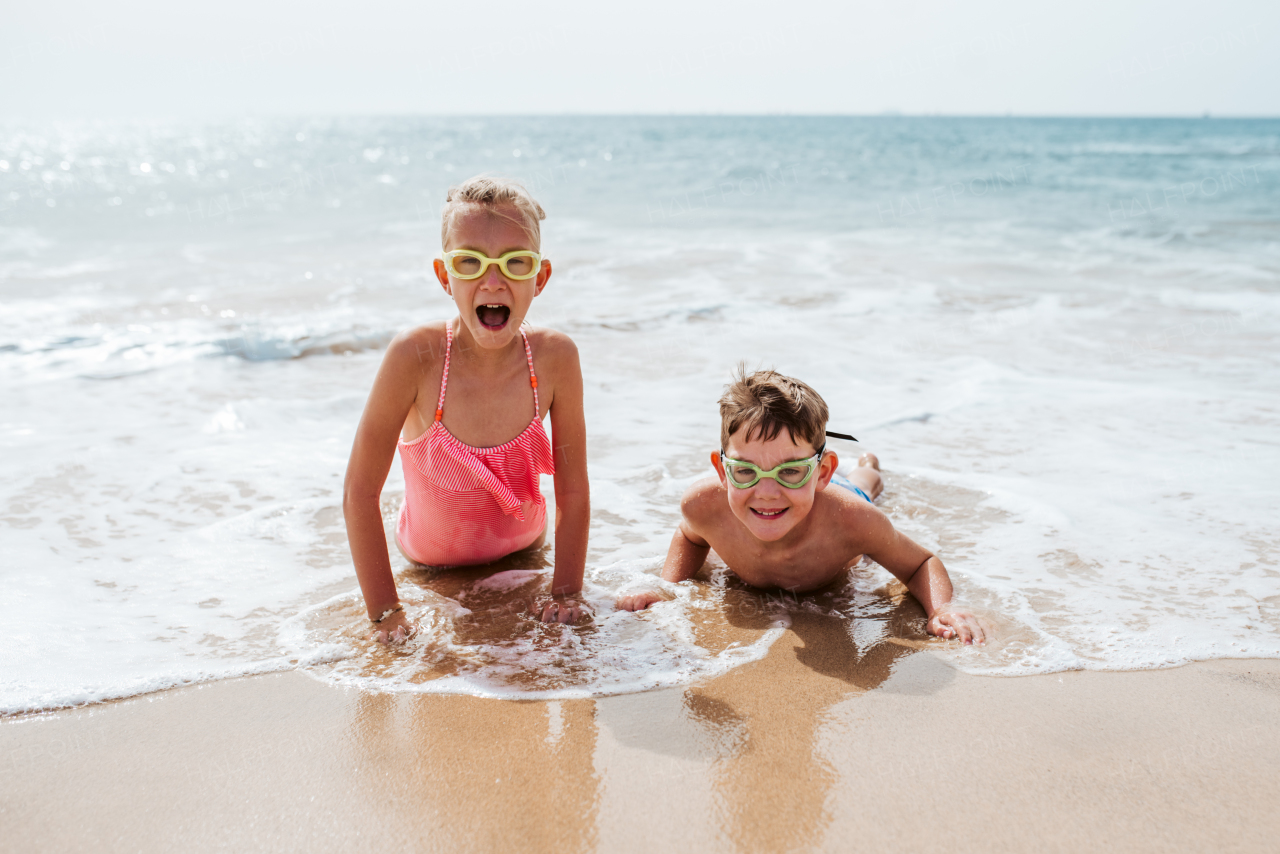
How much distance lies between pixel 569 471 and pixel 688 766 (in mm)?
1244

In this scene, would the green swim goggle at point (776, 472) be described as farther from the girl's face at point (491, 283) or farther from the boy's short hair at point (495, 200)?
the boy's short hair at point (495, 200)

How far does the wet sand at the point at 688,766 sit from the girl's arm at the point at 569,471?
696 millimetres

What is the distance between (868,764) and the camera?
2.23 meters

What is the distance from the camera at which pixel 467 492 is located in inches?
131

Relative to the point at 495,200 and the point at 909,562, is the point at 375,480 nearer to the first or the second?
the point at 495,200

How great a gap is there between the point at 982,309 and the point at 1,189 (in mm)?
25829

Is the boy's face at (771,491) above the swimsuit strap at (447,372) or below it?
below

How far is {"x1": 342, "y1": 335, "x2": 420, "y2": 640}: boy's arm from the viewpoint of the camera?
2.98 meters

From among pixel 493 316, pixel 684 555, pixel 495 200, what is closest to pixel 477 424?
pixel 493 316

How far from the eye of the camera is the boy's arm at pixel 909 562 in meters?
3.11

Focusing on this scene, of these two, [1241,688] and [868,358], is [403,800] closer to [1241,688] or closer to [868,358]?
[1241,688]

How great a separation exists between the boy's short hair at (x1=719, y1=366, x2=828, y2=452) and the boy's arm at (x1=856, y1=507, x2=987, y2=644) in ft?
1.37

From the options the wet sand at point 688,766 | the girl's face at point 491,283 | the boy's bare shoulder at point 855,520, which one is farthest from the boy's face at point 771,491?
the girl's face at point 491,283

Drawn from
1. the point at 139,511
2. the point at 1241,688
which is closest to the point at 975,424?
the point at 1241,688
